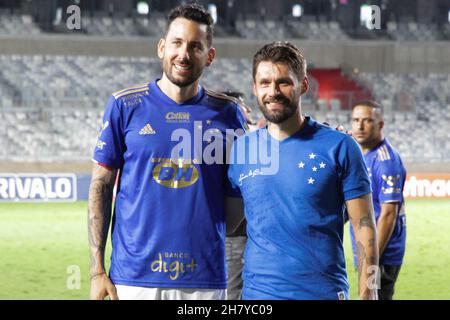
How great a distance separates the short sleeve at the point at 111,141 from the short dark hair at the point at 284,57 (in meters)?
0.68

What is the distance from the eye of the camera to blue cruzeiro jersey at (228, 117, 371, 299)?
3102 millimetres

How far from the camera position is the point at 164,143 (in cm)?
338

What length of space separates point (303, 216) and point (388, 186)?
93.6 inches

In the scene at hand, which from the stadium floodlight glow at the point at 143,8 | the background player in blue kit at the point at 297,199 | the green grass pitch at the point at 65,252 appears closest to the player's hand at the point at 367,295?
the background player in blue kit at the point at 297,199

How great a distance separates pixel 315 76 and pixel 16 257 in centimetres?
2210

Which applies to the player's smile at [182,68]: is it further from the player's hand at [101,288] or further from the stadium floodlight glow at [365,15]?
the stadium floodlight glow at [365,15]

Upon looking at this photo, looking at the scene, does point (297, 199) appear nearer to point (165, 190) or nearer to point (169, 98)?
point (165, 190)

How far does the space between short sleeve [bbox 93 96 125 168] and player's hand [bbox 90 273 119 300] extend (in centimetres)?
50

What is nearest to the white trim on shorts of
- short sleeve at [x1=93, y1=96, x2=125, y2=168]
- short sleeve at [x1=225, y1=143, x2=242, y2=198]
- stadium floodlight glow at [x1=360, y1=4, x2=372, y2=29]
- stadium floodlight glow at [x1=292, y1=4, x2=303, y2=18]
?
short sleeve at [x1=225, y1=143, x2=242, y2=198]

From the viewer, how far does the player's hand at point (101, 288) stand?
3279 millimetres

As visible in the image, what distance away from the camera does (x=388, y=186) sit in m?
5.34

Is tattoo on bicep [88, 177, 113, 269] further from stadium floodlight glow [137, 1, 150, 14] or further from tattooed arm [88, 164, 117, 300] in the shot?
stadium floodlight glow [137, 1, 150, 14]

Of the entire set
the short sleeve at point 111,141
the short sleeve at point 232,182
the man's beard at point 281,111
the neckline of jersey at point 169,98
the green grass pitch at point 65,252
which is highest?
the neckline of jersey at point 169,98
